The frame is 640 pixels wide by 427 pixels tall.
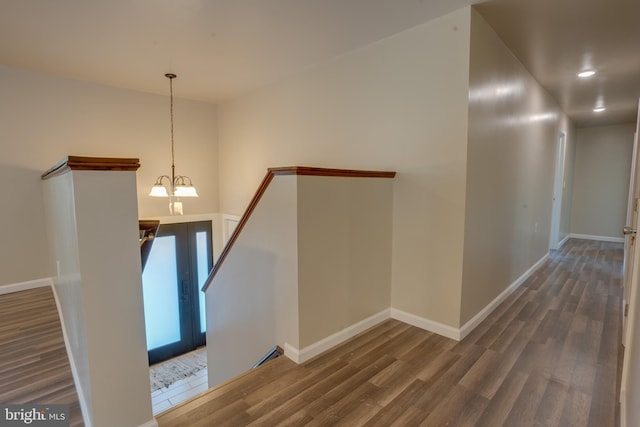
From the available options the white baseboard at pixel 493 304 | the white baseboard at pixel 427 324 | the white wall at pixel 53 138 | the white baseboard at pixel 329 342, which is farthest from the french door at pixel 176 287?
the white baseboard at pixel 493 304

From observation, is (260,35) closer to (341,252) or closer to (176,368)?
(341,252)

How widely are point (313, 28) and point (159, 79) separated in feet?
7.93

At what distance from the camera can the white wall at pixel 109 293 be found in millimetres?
1370

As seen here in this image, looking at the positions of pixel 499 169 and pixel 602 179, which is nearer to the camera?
pixel 499 169

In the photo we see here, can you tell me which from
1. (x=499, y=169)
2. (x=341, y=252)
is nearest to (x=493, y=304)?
(x=499, y=169)

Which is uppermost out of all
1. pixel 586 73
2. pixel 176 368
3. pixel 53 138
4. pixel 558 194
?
pixel 586 73

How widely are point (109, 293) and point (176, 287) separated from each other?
4440 mm

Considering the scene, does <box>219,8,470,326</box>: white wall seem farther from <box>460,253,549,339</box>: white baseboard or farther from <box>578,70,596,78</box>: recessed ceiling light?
<box>578,70,596,78</box>: recessed ceiling light

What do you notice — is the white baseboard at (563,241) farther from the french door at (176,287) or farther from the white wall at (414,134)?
the french door at (176,287)

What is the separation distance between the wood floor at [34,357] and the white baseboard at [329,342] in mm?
1243

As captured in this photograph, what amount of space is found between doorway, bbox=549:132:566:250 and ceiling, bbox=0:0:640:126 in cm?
153

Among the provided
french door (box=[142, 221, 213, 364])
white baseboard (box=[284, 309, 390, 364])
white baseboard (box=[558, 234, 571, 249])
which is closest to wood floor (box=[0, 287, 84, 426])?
white baseboard (box=[284, 309, 390, 364])

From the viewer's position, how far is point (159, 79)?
4070 millimetres

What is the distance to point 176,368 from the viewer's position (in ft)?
17.1
